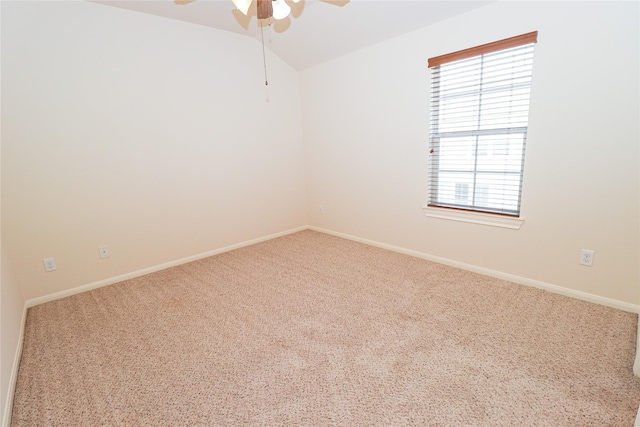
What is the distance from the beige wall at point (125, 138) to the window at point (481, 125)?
203 centimetres

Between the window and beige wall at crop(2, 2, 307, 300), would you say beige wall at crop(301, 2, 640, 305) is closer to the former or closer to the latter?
the window

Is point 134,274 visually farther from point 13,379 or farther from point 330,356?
point 330,356

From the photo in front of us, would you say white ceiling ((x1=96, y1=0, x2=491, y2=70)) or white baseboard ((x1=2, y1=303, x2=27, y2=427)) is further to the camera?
white ceiling ((x1=96, y1=0, x2=491, y2=70))

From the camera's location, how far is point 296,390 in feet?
4.93

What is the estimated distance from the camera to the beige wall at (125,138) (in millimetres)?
2322

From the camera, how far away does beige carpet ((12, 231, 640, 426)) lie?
137cm

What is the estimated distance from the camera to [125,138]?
9.04 feet

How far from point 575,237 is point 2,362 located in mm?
3526

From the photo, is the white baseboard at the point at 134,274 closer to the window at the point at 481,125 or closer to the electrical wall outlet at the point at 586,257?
the window at the point at 481,125

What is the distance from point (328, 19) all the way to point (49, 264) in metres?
3.28

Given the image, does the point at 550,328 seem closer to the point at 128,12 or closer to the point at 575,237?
the point at 575,237

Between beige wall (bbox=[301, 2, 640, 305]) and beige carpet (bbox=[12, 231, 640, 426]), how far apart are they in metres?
0.29

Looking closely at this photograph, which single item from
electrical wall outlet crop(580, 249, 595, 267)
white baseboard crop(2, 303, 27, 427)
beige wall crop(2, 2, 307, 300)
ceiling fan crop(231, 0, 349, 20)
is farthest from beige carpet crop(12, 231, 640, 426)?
ceiling fan crop(231, 0, 349, 20)

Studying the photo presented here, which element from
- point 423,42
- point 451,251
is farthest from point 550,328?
point 423,42
